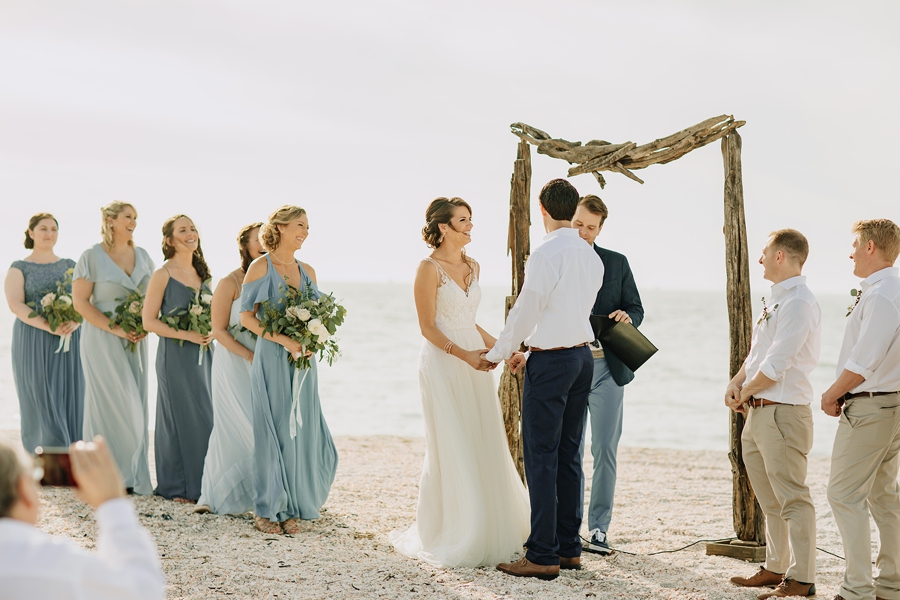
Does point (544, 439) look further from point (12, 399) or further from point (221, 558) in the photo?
point (12, 399)

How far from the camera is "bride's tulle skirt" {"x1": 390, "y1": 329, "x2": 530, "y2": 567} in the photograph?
5.31 metres

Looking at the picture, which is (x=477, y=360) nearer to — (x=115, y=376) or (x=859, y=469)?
(x=859, y=469)

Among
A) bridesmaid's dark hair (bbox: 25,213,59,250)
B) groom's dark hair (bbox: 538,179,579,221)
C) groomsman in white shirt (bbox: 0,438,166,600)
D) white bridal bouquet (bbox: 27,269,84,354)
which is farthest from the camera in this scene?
bridesmaid's dark hair (bbox: 25,213,59,250)

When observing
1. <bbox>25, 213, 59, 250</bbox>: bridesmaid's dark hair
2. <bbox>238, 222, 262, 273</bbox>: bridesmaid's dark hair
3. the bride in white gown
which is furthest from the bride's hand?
<bbox>25, 213, 59, 250</bbox>: bridesmaid's dark hair

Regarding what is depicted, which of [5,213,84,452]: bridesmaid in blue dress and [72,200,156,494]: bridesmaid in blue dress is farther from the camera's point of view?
[5,213,84,452]: bridesmaid in blue dress

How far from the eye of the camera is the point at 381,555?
5453 mm

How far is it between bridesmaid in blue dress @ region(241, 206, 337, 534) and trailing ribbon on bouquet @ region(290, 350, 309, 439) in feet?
0.09

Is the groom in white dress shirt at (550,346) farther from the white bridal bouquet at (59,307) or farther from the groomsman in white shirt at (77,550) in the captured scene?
the white bridal bouquet at (59,307)

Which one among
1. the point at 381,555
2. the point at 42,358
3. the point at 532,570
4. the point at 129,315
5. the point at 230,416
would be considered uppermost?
the point at 129,315

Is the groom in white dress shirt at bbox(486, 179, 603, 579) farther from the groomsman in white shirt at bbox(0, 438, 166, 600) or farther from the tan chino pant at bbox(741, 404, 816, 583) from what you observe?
the groomsman in white shirt at bbox(0, 438, 166, 600)

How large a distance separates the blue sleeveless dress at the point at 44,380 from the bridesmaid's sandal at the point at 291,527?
2.88 m

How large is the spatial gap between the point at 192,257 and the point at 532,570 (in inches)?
156

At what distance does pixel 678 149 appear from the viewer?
19.3ft

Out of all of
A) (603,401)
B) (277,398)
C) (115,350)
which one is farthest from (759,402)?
(115,350)
